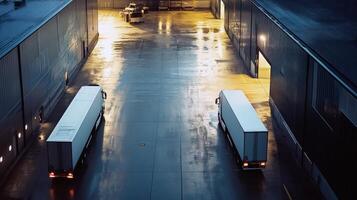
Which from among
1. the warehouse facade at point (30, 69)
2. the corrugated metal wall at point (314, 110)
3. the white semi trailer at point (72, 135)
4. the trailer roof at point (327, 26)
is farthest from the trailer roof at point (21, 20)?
the trailer roof at point (327, 26)

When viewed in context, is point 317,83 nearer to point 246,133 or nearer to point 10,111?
point 246,133

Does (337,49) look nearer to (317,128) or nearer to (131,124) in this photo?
(317,128)

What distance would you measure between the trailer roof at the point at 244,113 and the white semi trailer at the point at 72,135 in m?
7.96

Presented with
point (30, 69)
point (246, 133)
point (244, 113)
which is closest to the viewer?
point (246, 133)

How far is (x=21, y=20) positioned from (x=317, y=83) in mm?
21776

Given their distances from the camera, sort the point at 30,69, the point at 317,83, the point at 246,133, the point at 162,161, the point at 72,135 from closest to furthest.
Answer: the point at 317,83 → the point at 72,135 → the point at 246,133 → the point at 162,161 → the point at 30,69

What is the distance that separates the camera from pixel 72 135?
29.6 metres

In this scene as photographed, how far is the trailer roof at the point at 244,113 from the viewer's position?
3044cm

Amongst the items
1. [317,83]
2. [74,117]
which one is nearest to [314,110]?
[317,83]

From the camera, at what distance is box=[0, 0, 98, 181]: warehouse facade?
3086cm

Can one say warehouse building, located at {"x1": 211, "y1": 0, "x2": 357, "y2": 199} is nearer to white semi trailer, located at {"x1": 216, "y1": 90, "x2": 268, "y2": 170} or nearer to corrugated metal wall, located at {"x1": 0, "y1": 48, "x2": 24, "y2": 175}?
white semi trailer, located at {"x1": 216, "y1": 90, "x2": 268, "y2": 170}

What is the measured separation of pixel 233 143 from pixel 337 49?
24.2 feet

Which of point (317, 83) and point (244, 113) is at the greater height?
point (317, 83)

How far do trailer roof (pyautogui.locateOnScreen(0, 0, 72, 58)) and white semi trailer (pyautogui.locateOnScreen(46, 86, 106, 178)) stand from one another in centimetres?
478
